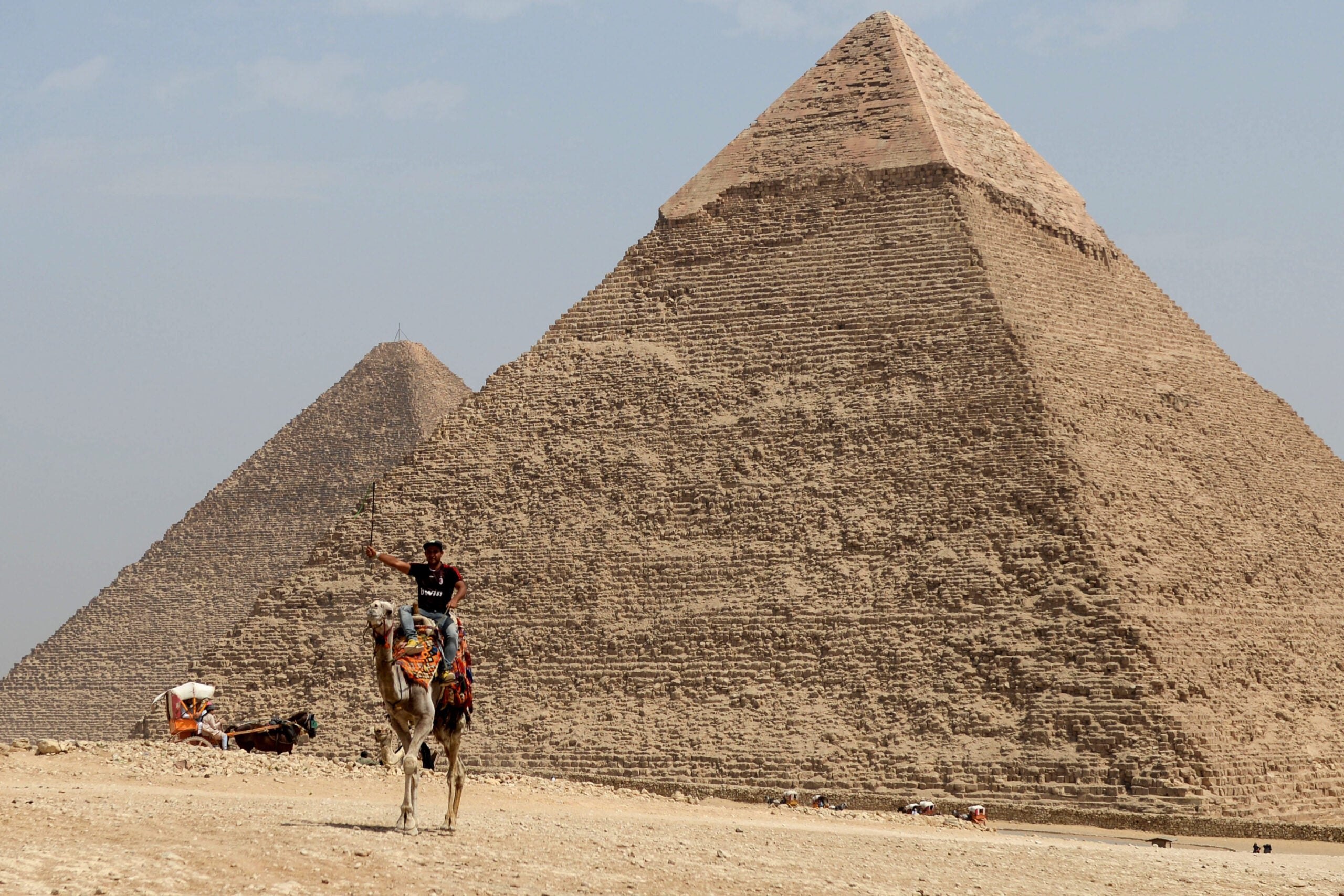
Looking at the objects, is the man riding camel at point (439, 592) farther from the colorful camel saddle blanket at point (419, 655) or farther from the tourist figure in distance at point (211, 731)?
the tourist figure in distance at point (211, 731)

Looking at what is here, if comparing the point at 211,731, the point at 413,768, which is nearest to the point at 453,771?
the point at 413,768

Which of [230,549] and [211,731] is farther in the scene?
[230,549]

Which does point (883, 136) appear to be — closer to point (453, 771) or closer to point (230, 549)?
point (453, 771)

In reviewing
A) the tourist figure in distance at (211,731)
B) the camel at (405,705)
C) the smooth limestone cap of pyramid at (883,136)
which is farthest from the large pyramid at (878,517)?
the camel at (405,705)

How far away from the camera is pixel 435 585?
11.2 metres

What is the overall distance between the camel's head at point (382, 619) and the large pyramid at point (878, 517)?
12263 millimetres

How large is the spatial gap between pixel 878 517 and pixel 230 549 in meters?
36.1

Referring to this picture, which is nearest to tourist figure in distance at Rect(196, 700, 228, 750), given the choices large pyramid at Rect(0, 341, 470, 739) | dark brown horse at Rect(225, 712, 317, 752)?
dark brown horse at Rect(225, 712, 317, 752)

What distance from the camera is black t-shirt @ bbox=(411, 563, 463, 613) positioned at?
11.2 metres

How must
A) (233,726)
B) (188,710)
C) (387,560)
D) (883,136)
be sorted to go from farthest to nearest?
1. (883,136)
2. (233,726)
3. (188,710)
4. (387,560)

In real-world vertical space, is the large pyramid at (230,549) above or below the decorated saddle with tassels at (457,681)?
above

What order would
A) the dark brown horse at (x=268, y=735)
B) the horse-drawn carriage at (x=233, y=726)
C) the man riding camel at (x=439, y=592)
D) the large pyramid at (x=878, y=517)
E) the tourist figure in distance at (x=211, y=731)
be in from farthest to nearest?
the large pyramid at (x=878, y=517) → the dark brown horse at (x=268, y=735) → the horse-drawn carriage at (x=233, y=726) → the tourist figure in distance at (x=211, y=731) → the man riding camel at (x=439, y=592)

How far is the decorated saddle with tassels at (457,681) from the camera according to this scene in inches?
444

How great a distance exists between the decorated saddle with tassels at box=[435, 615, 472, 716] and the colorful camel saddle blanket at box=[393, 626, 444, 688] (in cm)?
14
